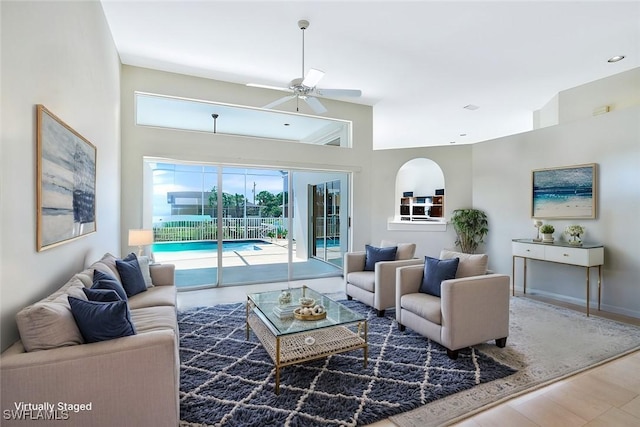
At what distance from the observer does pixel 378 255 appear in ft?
14.2

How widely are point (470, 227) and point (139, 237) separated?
5.41m

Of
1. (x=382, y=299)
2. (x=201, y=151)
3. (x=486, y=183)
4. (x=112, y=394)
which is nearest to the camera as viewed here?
(x=112, y=394)

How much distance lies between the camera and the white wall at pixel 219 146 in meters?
4.59

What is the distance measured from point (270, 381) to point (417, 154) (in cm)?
565

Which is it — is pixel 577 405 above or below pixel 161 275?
below

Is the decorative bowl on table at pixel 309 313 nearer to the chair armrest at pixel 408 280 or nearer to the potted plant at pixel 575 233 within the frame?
the chair armrest at pixel 408 280

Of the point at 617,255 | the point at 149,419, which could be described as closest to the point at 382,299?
the point at 149,419

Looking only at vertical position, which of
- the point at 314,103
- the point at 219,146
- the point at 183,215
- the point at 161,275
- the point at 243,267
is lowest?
the point at 243,267

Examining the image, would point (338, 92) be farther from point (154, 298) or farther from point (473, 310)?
point (154, 298)

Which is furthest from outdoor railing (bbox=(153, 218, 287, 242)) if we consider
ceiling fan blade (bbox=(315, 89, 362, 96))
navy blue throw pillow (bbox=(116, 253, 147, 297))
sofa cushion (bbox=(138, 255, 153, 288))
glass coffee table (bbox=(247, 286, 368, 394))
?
ceiling fan blade (bbox=(315, 89, 362, 96))

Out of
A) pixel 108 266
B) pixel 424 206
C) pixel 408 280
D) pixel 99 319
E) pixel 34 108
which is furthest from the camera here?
pixel 424 206

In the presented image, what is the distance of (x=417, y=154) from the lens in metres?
6.76

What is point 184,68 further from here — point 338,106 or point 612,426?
point 612,426

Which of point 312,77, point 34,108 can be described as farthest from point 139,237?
A: point 312,77
